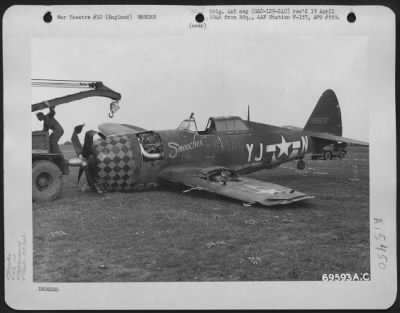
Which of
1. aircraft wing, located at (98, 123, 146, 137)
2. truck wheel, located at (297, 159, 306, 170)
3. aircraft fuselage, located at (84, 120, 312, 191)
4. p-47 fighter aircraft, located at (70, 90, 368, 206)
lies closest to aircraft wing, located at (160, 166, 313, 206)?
Answer: p-47 fighter aircraft, located at (70, 90, 368, 206)

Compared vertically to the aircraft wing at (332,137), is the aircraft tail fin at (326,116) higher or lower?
higher

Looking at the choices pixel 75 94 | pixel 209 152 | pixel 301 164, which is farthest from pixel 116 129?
pixel 301 164

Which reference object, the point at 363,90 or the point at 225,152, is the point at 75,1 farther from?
the point at 363,90

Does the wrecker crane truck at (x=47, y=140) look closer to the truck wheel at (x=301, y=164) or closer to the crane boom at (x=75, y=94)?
the crane boom at (x=75, y=94)

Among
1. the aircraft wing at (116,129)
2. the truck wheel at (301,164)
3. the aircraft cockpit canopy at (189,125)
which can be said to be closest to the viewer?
the aircraft wing at (116,129)

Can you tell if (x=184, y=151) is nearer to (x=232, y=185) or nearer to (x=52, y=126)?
(x=232, y=185)

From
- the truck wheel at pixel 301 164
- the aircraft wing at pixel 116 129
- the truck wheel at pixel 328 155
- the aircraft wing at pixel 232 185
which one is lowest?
the aircraft wing at pixel 232 185

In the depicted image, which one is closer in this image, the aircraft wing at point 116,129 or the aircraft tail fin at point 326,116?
the aircraft tail fin at point 326,116

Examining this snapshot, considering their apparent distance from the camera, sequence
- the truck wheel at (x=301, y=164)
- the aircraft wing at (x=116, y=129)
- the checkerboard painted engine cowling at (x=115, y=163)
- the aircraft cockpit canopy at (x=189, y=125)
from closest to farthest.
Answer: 1. the aircraft wing at (x=116, y=129)
2. the aircraft cockpit canopy at (x=189, y=125)
3. the checkerboard painted engine cowling at (x=115, y=163)
4. the truck wheel at (x=301, y=164)

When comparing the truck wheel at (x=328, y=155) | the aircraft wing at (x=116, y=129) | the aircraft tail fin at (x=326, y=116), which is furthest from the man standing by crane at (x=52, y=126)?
the truck wheel at (x=328, y=155)

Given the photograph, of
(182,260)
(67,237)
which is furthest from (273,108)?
(67,237)

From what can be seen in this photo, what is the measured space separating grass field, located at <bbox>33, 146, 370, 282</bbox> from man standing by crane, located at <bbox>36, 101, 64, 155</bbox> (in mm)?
507

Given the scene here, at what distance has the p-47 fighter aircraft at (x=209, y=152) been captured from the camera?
149 inches

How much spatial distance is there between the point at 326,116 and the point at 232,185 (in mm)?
1062
